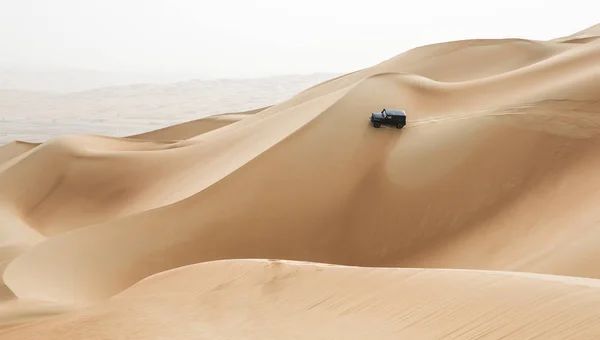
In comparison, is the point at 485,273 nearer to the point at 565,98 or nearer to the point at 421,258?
the point at 421,258

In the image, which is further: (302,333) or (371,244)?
(371,244)

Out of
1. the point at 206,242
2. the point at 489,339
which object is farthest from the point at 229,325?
the point at 206,242

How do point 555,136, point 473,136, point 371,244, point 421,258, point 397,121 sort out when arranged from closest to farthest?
point 421,258, point 371,244, point 555,136, point 473,136, point 397,121

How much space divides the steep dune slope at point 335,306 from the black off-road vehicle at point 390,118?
5.96 metres

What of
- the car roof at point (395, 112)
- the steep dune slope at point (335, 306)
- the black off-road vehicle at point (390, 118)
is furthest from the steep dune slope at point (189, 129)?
the steep dune slope at point (335, 306)

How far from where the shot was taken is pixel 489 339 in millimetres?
3473

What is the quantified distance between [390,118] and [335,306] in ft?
23.0

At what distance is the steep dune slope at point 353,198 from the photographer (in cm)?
868

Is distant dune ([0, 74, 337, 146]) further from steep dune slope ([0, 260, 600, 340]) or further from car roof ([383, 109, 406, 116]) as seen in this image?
steep dune slope ([0, 260, 600, 340])

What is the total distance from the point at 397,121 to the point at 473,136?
1.64 m

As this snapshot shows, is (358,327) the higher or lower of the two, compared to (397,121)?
lower

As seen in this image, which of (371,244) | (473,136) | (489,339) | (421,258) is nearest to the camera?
(489,339)

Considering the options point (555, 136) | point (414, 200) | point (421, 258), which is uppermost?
point (555, 136)

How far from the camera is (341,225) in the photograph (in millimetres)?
9367
